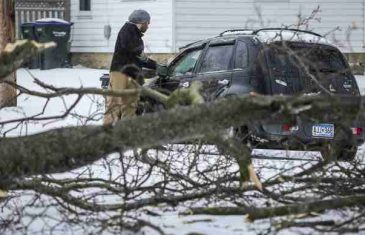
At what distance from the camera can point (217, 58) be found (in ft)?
31.9

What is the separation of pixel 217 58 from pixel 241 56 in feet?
1.57

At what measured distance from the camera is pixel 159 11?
1942 cm

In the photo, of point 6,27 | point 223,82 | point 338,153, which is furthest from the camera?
point 6,27

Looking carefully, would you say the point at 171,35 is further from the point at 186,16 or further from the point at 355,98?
the point at 355,98

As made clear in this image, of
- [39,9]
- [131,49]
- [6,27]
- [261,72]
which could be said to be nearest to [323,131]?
[261,72]

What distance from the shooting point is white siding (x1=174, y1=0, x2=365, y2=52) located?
62.7ft

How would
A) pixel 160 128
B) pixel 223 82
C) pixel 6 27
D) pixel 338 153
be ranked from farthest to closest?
pixel 6 27, pixel 223 82, pixel 338 153, pixel 160 128

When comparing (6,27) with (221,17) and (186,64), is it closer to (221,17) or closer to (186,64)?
(186,64)

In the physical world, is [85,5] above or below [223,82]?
above

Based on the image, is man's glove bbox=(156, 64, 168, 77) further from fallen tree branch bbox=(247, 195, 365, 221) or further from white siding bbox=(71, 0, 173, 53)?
white siding bbox=(71, 0, 173, 53)

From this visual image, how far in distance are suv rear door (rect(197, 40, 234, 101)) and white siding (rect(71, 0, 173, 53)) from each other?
339 inches

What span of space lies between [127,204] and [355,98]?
183 cm

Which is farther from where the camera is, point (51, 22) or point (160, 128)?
point (51, 22)

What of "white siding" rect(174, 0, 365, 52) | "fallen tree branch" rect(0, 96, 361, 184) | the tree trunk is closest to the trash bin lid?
"white siding" rect(174, 0, 365, 52)
